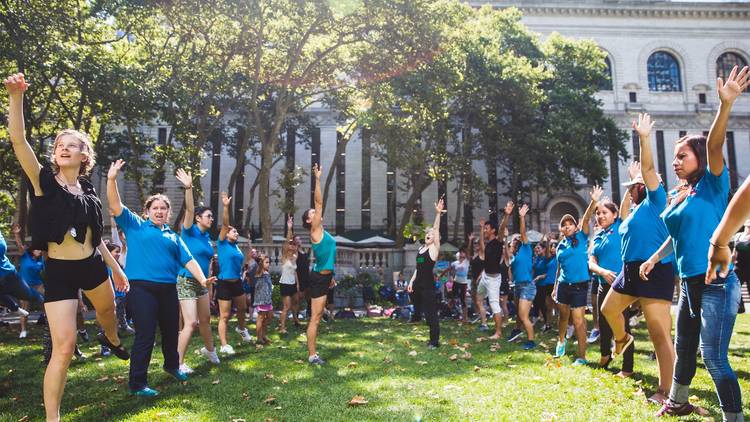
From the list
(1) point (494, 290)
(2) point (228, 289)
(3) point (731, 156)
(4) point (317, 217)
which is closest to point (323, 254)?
(4) point (317, 217)

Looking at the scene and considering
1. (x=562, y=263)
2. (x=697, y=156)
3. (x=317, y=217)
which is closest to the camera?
(x=697, y=156)

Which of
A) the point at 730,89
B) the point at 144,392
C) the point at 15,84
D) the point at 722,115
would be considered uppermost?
the point at 15,84

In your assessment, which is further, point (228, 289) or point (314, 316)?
point (228, 289)

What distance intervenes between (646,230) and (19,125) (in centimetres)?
545

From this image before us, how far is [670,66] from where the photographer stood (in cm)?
4325

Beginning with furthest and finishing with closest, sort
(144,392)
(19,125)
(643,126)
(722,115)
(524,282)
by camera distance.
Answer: (524,282)
(144,392)
(643,126)
(19,125)
(722,115)

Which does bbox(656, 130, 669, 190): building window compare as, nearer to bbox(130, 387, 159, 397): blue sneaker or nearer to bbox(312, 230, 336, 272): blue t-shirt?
bbox(312, 230, 336, 272): blue t-shirt

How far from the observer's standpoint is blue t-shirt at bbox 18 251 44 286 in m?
11.3

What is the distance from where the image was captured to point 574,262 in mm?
7445

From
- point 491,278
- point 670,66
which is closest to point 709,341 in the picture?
point 491,278

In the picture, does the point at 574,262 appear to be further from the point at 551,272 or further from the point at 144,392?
the point at 144,392

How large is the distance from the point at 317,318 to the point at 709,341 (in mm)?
5037

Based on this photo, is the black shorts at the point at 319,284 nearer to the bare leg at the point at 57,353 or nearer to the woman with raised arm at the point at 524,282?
the woman with raised arm at the point at 524,282

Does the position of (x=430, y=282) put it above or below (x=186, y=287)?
below
